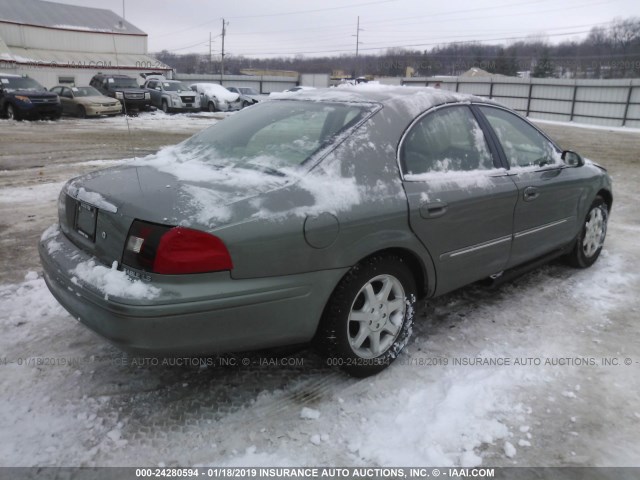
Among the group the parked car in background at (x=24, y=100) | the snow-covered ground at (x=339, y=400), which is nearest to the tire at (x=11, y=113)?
the parked car in background at (x=24, y=100)

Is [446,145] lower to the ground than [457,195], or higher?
higher

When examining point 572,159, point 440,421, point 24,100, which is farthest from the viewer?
point 24,100

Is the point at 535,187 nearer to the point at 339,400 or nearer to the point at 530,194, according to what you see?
the point at 530,194

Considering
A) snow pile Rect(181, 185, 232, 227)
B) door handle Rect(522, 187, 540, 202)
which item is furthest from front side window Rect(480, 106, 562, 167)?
snow pile Rect(181, 185, 232, 227)

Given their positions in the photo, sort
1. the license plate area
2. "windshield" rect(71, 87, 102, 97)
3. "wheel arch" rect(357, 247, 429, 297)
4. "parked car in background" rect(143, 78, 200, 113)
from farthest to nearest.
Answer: "parked car in background" rect(143, 78, 200, 113) < "windshield" rect(71, 87, 102, 97) < "wheel arch" rect(357, 247, 429, 297) < the license plate area

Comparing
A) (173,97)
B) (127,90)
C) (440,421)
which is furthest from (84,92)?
(440,421)

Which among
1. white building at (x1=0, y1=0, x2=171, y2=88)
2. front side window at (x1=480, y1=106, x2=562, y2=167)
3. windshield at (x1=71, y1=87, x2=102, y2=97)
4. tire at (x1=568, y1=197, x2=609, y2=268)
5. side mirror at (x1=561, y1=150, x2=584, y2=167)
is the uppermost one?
white building at (x1=0, y1=0, x2=171, y2=88)

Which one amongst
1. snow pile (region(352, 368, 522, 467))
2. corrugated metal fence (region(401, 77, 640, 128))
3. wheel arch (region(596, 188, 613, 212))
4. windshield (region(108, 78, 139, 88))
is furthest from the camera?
corrugated metal fence (region(401, 77, 640, 128))

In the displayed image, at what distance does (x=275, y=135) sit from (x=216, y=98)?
24.4m

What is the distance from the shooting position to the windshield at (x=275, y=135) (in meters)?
2.91

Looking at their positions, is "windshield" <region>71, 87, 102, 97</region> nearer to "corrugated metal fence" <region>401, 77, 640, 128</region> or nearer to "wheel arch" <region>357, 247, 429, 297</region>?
"corrugated metal fence" <region>401, 77, 640, 128</region>

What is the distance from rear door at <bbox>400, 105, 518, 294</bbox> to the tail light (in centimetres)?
116

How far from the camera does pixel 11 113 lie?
19.0 m

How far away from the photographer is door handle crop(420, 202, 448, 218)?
297 cm
